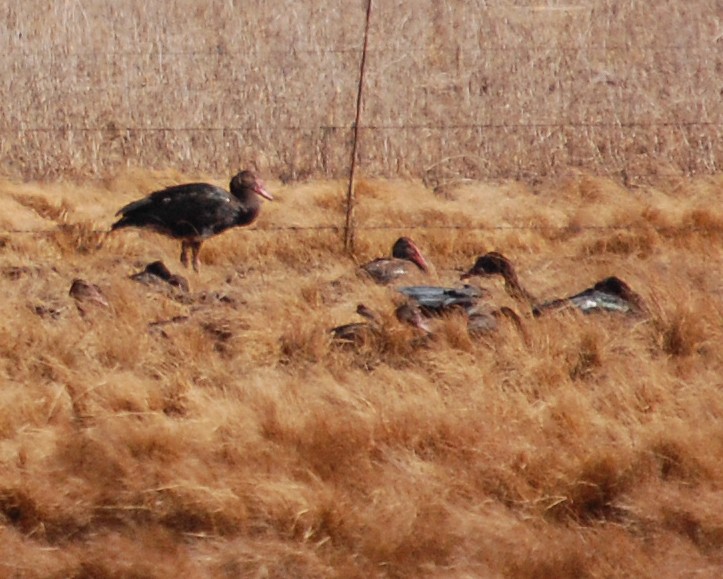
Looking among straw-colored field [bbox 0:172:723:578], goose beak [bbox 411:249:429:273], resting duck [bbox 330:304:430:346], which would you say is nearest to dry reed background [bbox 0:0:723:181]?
goose beak [bbox 411:249:429:273]

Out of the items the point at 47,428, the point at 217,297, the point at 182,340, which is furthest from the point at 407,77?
the point at 47,428

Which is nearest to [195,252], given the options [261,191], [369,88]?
[261,191]

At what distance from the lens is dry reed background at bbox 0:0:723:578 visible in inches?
209

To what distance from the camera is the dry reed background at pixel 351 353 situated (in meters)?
5.32

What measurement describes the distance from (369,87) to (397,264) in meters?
7.32

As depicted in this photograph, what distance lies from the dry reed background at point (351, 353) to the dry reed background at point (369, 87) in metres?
0.05

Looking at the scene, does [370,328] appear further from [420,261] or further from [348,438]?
[420,261]

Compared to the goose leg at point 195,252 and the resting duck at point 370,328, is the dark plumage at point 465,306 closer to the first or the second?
the resting duck at point 370,328

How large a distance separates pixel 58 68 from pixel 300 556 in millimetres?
12133

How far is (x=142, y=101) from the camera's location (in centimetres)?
1584

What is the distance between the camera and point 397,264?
30.7 ft

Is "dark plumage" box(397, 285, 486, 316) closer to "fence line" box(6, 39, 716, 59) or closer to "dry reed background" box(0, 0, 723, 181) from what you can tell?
"dry reed background" box(0, 0, 723, 181)

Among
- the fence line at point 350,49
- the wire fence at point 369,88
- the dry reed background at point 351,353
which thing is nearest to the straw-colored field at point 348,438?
the dry reed background at point 351,353

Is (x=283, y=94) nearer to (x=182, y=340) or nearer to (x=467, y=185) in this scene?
(x=467, y=185)
